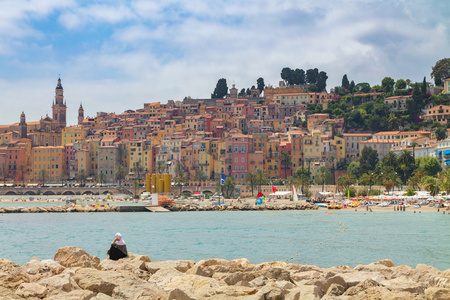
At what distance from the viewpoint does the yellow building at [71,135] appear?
429 feet

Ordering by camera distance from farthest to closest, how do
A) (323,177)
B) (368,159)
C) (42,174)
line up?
(42,174) < (368,159) < (323,177)

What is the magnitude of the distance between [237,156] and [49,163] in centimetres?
3896

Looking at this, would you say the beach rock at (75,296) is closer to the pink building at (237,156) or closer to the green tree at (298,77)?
the pink building at (237,156)

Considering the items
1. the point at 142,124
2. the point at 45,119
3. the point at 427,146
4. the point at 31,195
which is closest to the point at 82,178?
the point at 31,195

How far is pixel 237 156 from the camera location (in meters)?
109

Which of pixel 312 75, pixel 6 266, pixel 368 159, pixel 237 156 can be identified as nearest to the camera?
pixel 6 266

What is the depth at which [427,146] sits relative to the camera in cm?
9462

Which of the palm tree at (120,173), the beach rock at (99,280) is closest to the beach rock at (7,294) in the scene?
the beach rock at (99,280)

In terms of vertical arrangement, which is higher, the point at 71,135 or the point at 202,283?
the point at 71,135

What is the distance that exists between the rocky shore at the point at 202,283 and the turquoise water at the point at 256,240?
945 cm

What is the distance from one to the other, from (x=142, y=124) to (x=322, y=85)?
4164cm

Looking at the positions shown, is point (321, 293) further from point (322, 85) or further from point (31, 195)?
point (322, 85)

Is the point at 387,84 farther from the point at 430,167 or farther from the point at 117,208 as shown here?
the point at 117,208

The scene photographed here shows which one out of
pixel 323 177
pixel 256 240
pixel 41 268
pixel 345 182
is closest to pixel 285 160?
pixel 323 177
